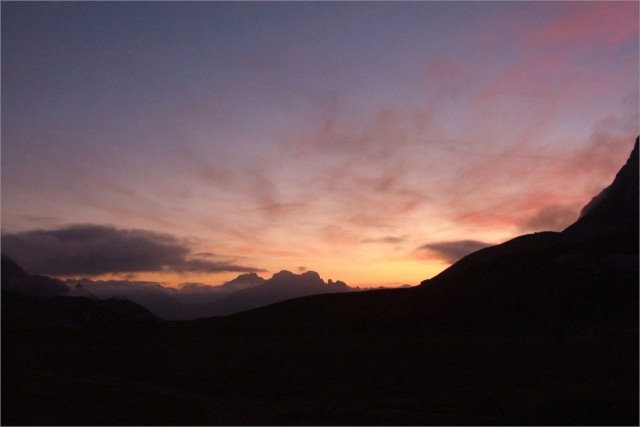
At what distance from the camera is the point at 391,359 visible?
53.6 m

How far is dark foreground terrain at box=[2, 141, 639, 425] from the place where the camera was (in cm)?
3238

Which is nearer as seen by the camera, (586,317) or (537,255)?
(586,317)

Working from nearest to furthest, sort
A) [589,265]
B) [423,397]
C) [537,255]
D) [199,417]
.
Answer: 1. [199,417]
2. [423,397]
3. [589,265]
4. [537,255]

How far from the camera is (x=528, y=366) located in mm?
46938

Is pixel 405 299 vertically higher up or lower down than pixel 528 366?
higher up

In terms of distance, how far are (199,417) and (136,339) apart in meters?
55.1

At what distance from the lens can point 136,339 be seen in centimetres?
8219

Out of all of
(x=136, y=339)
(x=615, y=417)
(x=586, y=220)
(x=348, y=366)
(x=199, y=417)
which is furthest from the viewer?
(x=586, y=220)

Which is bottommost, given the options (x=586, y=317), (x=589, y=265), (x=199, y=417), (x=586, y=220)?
(x=199, y=417)

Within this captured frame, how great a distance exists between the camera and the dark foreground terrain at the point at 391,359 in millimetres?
32375

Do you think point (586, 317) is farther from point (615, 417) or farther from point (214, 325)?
point (214, 325)

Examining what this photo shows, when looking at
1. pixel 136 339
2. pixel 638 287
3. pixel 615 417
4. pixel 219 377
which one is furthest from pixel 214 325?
pixel 615 417

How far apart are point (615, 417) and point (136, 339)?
6940 centimetres

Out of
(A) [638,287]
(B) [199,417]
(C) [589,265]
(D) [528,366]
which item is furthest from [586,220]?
(B) [199,417]
